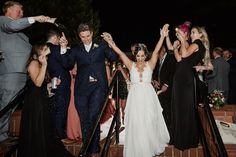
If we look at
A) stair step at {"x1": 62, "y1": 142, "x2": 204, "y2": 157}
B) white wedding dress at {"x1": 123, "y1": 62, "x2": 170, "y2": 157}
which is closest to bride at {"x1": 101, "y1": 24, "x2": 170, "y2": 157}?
white wedding dress at {"x1": 123, "y1": 62, "x2": 170, "y2": 157}

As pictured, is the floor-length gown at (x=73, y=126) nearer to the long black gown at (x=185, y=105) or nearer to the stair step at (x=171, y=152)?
the stair step at (x=171, y=152)

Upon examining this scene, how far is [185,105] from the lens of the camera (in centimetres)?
501

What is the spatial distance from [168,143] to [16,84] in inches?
101

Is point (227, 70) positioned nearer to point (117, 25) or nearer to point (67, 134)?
point (67, 134)

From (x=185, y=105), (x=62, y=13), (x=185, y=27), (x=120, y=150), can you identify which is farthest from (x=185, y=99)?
(x=62, y=13)

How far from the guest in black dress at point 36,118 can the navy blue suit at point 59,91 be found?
0.50m

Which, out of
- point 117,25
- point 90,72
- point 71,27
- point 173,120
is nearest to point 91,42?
point 90,72

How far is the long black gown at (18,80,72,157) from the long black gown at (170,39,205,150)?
70.5 inches

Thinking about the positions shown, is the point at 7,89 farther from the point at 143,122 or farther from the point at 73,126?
the point at 143,122

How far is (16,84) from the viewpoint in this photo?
17.5 feet

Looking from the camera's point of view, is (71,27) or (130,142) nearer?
(130,142)

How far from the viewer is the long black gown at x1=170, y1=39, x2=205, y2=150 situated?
16.3 ft

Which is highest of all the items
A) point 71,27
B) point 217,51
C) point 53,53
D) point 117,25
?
point 117,25

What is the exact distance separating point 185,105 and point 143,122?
0.70 metres
